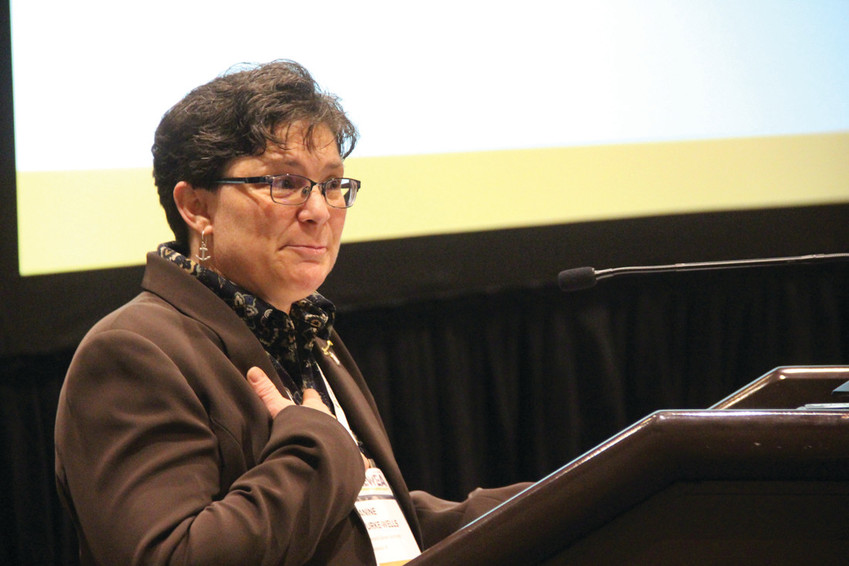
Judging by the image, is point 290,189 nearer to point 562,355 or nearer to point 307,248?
point 307,248

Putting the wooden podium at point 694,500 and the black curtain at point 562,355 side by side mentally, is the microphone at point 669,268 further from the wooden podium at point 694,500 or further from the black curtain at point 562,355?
the black curtain at point 562,355

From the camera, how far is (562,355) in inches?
119

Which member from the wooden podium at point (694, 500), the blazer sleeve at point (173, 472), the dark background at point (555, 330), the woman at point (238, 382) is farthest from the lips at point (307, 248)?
the dark background at point (555, 330)

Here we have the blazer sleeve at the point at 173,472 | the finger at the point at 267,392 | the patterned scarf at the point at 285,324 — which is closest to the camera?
the blazer sleeve at the point at 173,472

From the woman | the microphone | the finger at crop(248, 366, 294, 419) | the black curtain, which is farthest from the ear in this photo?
the black curtain

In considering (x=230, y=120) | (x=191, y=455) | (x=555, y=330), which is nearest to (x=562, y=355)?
(x=555, y=330)

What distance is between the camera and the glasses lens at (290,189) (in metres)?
1.54

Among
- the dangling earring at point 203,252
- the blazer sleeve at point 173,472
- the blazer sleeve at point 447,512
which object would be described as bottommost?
the blazer sleeve at point 447,512

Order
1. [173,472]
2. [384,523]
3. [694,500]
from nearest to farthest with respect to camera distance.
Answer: [694,500]
[173,472]
[384,523]

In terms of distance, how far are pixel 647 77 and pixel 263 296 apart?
5.81 feet

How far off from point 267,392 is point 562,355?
1.76m

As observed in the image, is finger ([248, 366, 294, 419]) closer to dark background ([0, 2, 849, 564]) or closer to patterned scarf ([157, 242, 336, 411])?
patterned scarf ([157, 242, 336, 411])

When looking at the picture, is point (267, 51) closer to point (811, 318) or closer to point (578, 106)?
point (578, 106)

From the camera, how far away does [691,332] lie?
3195 millimetres
